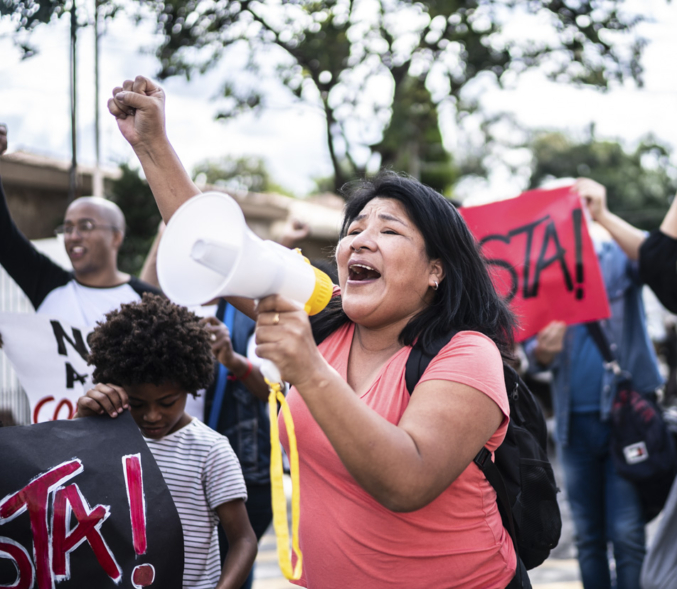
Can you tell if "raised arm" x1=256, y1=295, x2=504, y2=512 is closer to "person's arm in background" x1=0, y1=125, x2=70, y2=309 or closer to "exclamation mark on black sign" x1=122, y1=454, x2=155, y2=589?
"exclamation mark on black sign" x1=122, y1=454, x2=155, y2=589

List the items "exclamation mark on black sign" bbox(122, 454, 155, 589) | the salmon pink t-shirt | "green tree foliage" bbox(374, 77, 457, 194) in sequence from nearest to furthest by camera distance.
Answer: the salmon pink t-shirt < "exclamation mark on black sign" bbox(122, 454, 155, 589) < "green tree foliage" bbox(374, 77, 457, 194)

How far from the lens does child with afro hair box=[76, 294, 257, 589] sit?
204cm

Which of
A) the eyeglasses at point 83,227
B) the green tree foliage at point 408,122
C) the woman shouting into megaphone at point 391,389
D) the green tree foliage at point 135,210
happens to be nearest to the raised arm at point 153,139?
the woman shouting into megaphone at point 391,389

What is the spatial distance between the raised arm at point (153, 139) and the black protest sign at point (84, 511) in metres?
0.65

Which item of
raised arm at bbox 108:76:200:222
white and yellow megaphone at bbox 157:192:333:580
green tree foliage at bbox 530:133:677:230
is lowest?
green tree foliage at bbox 530:133:677:230

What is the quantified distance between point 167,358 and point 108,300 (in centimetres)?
97

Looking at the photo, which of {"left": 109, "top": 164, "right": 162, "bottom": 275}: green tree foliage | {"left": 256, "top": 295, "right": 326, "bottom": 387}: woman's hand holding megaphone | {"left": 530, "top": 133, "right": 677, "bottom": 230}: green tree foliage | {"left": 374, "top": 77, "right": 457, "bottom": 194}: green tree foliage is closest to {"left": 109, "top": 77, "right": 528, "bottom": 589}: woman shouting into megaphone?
{"left": 256, "top": 295, "right": 326, "bottom": 387}: woman's hand holding megaphone

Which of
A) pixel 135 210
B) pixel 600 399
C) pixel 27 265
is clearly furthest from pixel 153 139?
pixel 135 210

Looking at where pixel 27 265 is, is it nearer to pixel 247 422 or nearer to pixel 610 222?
pixel 247 422

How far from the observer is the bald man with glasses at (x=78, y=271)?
9.62 ft

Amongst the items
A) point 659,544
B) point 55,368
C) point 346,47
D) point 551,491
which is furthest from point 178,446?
point 346,47

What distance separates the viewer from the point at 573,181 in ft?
12.6

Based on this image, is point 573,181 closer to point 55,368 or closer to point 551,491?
point 551,491

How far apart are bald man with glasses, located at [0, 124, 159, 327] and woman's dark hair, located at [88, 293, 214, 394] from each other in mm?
665
